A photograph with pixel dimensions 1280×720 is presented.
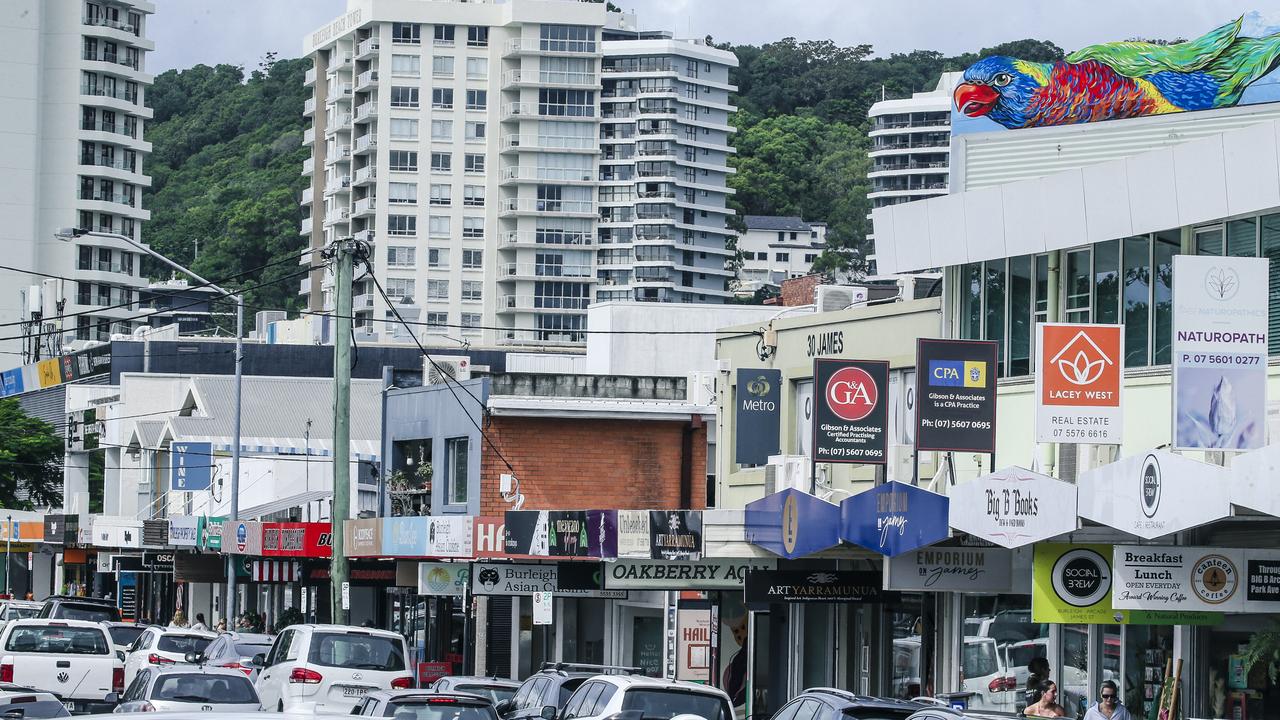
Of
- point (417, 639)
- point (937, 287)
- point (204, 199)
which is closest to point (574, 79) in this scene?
point (204, 199)

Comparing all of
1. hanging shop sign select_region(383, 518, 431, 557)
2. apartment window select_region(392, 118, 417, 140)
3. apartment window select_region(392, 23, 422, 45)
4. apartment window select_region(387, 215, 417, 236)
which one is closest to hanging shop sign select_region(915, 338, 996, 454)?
hanging shop sign select_region(383, 518, 431, 557)

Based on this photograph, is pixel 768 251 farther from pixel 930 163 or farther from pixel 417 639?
pixel 417 639

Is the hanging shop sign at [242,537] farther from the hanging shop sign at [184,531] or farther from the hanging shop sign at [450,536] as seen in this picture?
the hanging shop sign at [450,536]

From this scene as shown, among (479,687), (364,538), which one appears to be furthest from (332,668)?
(364,538)

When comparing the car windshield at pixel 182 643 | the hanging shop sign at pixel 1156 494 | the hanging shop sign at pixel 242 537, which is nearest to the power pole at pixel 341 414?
the car windshield at pixel 182 643

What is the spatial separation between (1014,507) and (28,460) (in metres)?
71.5

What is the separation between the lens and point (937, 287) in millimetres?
29797

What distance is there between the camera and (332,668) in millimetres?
25766

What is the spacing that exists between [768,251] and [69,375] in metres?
93.5

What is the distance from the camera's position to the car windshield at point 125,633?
37.7 meters

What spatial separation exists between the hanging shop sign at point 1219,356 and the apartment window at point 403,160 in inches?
4669

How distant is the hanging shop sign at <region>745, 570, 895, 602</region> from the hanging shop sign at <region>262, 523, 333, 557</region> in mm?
15003

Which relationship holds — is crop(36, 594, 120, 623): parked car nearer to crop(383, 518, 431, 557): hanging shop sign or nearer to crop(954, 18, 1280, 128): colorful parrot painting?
crop(383, 518, 431, 557): hanging shop sign

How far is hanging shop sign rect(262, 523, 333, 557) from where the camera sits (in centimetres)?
4100
